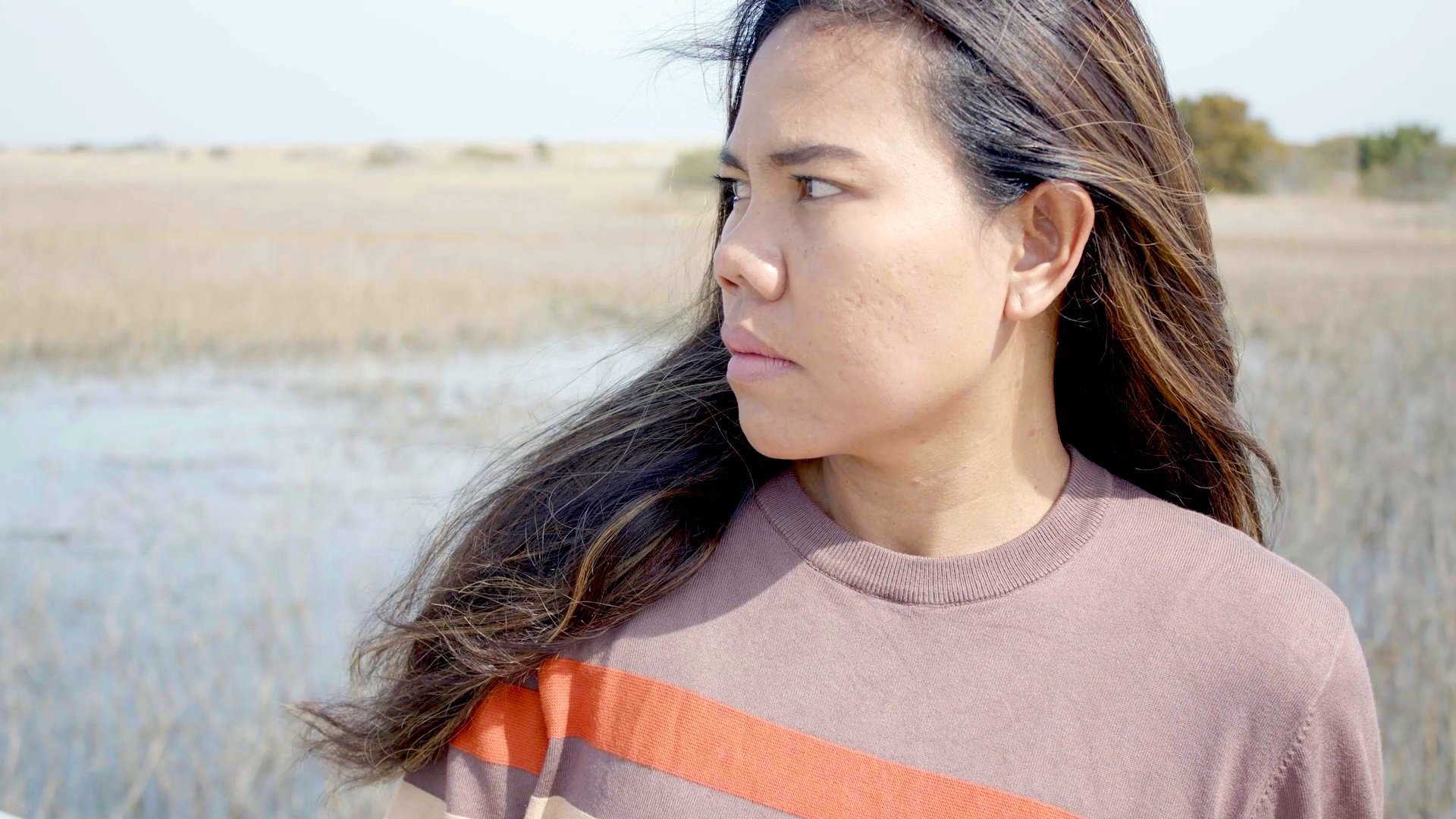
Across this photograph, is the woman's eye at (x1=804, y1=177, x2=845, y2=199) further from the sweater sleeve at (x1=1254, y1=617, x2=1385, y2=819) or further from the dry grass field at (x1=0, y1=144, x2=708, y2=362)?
the dry grass field at (x1=0, y1=144, x2=708, y2=362)

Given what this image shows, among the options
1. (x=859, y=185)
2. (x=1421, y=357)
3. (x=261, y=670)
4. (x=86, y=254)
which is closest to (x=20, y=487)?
(x=261, y=670)

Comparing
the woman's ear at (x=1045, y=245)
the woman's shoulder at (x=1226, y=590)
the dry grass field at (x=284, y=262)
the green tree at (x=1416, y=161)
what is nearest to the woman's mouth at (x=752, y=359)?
the woman's ear at (x=1045, y=245)

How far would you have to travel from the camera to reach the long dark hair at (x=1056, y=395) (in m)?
1.24

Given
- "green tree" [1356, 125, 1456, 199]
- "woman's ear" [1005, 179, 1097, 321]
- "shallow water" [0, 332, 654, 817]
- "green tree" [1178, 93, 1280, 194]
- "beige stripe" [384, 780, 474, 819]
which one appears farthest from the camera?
"green tree" [1178, 93, 1280, 194]

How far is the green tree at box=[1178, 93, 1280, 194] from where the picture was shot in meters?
8.02

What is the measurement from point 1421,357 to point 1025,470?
6.18m

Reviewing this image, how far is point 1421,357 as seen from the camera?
6566mm

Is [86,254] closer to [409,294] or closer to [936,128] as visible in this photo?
[409,294]

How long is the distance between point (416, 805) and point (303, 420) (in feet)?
18.7

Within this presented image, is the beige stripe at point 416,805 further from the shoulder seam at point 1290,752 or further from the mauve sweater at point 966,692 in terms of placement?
the shoulder seam at point 1290,752

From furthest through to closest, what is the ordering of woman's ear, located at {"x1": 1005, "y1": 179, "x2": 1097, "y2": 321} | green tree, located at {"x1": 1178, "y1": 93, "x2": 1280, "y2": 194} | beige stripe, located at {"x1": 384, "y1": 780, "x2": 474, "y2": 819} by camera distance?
green tree, located at {"x1": 1178, "y1": 93, "x2": 1280, "y2": 194}
beige stripe, located at {"x1": 384, "y1": 780, "x2": 474, "y2": 819}
woman's ear, located at {"x1": 1005, "y1": 179, "x2": 1097, "y2": 321}

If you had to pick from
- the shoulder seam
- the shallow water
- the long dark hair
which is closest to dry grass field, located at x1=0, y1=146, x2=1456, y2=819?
the shallow water

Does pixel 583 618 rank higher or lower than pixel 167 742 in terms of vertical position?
higher

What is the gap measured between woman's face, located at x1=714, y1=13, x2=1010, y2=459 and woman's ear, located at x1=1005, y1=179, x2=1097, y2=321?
26mm
